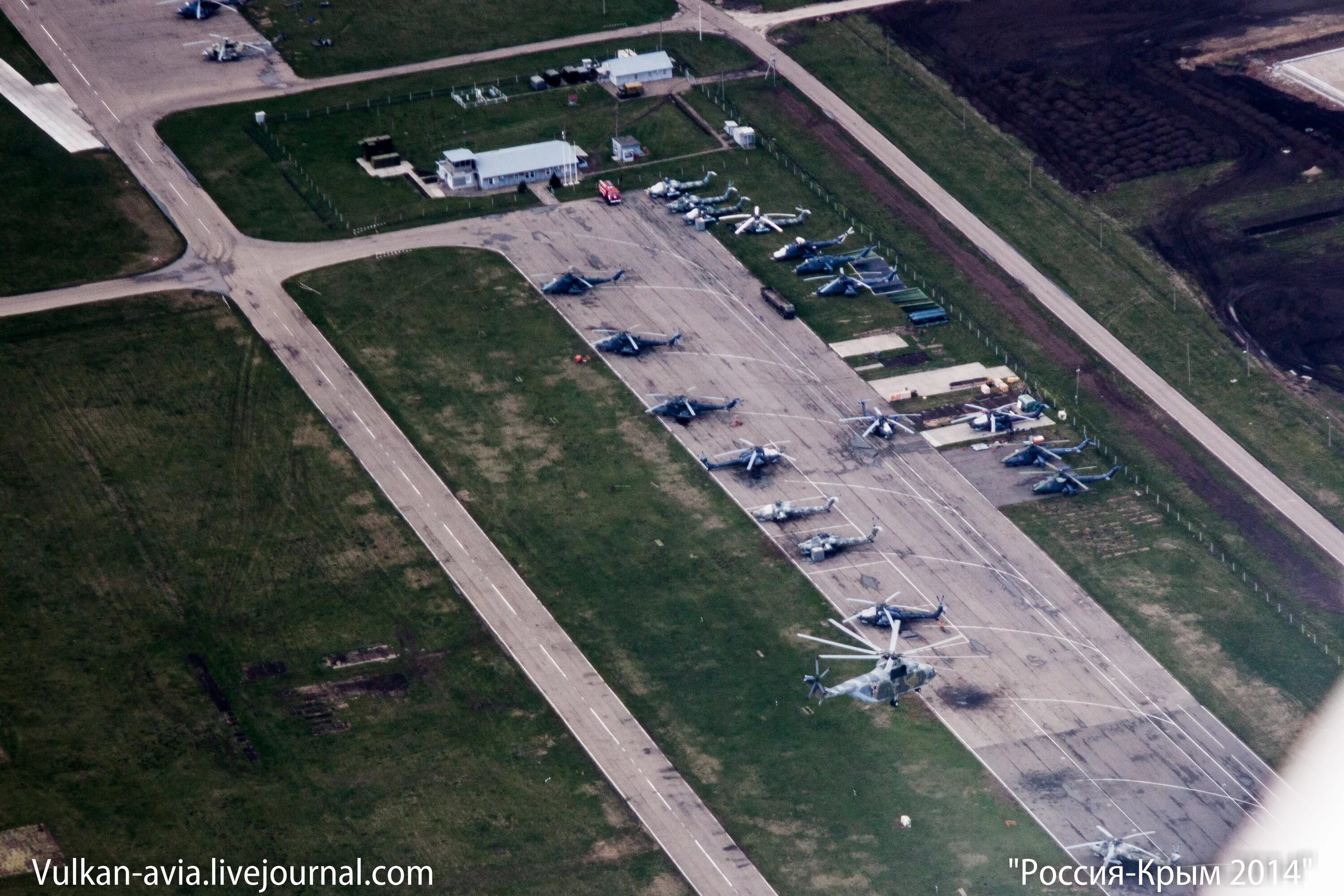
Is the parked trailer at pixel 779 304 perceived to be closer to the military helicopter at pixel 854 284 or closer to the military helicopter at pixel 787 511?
the military helicopter at pixel 854 284

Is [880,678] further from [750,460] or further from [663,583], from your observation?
[750,460]

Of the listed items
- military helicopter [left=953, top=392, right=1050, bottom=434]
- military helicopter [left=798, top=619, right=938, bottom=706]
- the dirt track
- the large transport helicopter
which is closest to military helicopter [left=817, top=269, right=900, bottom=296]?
the dirt track

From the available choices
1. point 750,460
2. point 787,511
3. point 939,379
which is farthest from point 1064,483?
point 750,460

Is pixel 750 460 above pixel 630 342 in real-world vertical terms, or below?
below

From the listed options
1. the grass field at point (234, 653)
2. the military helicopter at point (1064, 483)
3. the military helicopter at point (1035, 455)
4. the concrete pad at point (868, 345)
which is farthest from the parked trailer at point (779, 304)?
the grass field at point (234, 653)

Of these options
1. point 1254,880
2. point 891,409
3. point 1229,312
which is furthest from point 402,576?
point 1229,312
